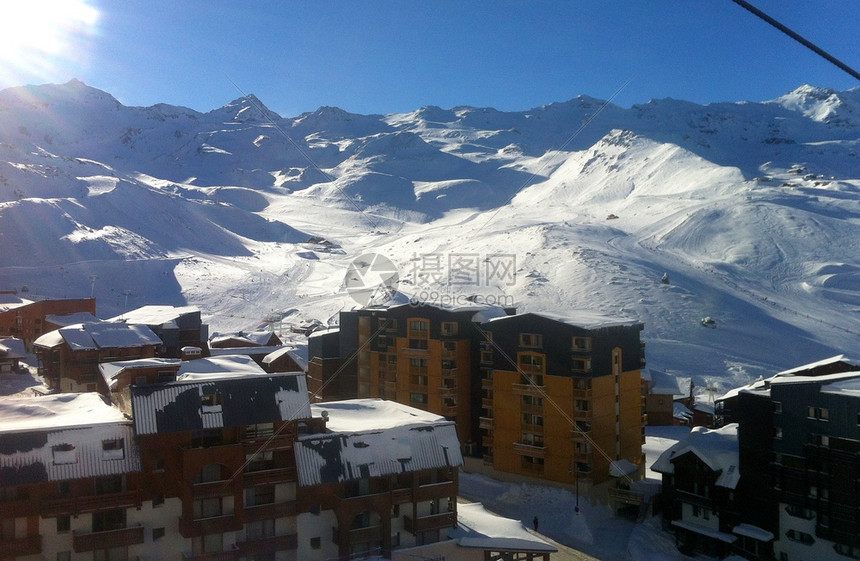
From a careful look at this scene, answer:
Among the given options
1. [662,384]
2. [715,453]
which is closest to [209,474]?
[715,453]

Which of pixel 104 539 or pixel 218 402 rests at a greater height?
pixel 218 402

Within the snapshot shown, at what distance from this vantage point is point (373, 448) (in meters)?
18.2

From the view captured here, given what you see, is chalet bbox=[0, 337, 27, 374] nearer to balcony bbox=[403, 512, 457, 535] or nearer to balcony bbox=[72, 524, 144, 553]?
balcony bbox=[72, 524, 144, 553]

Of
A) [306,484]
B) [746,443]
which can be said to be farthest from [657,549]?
[306,484]

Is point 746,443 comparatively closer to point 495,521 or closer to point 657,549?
point 657,549

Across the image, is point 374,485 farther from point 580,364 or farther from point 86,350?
point 86,350

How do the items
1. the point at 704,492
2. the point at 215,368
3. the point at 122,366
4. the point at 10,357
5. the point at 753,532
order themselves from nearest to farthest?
1. the point at 122,366
2. the point at 215,368
3. the point at 753,532
4. the point at 704,492
5. the point at 10,357

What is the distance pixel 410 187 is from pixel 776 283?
5100 inches

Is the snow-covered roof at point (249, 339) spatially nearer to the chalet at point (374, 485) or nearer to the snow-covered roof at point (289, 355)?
the snow-covered roof at point (289, 355)

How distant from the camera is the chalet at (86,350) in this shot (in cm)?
3309

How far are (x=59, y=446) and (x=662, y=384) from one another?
34841mm

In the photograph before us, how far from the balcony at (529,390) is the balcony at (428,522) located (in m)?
9.97

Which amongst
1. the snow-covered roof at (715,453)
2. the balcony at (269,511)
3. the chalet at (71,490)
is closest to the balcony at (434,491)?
the balcony at (269,511)

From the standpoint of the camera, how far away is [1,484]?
46.7ft
